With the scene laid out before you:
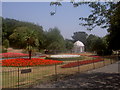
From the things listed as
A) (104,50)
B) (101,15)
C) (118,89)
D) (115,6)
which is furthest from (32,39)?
(104,50)

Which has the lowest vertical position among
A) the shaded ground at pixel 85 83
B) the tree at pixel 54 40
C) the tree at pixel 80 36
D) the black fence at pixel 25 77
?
the shaded ground at pixel 85 83

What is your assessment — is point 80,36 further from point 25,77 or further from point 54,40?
point 25,77

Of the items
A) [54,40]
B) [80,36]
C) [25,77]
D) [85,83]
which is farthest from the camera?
[80,36]

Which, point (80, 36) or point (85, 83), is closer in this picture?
point (85, 83)

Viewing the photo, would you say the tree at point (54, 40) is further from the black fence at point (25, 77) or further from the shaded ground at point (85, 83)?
the shaded ground at point (85, 83)

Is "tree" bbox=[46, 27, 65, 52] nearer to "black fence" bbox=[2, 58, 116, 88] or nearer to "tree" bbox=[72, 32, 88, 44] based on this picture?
"black fence" bbox=[2, 58, 116, 88]

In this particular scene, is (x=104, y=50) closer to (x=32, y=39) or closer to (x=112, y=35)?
(x=112, y=35)

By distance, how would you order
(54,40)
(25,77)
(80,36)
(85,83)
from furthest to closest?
(80,36), (54,40), (25,77), (85,83)

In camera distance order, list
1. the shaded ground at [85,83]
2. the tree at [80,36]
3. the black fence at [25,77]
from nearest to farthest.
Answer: the black fence at [25,77]
the shaded ground at [85,83]
the tree at [80,36]

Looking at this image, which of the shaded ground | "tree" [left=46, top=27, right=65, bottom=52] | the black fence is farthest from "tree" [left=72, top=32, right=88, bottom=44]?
the shaded ground

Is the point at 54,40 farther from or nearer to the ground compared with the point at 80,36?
nearer to the ground

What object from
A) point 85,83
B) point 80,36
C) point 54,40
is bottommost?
point 85,83

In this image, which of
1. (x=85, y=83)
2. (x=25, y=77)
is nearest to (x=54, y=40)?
(x=25, y=77)

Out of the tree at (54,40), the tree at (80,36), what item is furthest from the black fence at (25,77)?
the tree at (80,36)
